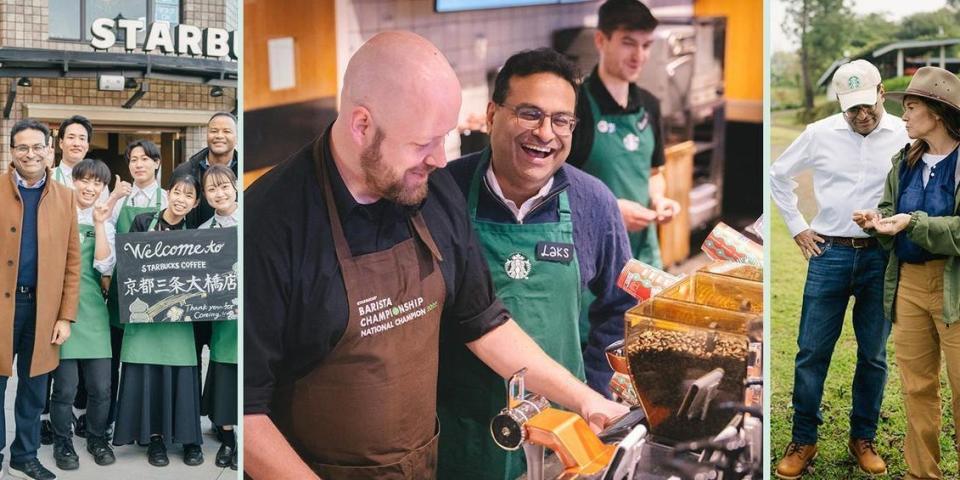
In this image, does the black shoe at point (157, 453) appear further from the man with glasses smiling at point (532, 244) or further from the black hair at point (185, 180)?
the man with glasses smiling at point (532, 244)

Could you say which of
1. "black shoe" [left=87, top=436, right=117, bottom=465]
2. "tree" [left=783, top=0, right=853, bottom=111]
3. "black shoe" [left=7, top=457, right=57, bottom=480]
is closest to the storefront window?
"black shoe" [left=87, top=436, right=117, bottom=465]

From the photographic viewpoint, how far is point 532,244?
2.71m

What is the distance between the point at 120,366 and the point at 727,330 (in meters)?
2.87

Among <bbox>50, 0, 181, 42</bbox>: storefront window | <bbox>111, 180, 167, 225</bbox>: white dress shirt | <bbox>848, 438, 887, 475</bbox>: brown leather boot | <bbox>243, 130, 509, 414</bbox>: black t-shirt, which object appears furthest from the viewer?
<bbox>50, 0, 181, 42</bbox>: storefront window

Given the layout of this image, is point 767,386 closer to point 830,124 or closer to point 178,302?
point 830,124

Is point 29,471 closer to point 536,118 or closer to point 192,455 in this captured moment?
point 192,455

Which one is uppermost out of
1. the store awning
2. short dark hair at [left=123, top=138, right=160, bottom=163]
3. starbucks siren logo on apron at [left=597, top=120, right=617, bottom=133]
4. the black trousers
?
the store awning

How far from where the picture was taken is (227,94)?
280 inches

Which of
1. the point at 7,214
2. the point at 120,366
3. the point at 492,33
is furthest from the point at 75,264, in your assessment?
the point at 492,33

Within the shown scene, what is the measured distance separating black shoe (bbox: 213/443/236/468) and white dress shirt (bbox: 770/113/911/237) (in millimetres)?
2708

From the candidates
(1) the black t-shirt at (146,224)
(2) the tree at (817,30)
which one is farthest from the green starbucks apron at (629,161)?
(2) the tree at (817,30)

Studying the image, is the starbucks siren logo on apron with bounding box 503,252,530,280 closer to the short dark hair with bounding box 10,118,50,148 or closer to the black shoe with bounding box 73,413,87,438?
the short dark hair with bounding box 10,118,50,148

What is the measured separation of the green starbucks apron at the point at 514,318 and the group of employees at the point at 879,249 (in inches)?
43.8

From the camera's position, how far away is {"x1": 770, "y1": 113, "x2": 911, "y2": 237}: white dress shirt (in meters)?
3.23
